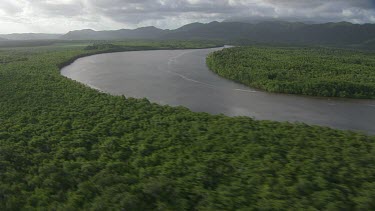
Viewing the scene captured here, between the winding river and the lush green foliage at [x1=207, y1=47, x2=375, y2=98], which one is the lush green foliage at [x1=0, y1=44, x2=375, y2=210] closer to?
the winding river

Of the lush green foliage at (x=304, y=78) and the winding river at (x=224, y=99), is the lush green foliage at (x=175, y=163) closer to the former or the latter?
the winding river at (x=224, y=99)

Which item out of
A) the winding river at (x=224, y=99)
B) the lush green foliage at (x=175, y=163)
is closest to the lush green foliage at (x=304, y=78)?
the winding river at (x=224, y=99)

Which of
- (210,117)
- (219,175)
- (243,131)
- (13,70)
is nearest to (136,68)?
(13,70)

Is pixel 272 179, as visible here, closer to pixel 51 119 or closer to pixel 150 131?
pixel 150 131

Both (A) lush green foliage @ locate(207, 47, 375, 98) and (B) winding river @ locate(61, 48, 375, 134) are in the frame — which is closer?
(B) winding river @ locate(61, 48, 375, 134)

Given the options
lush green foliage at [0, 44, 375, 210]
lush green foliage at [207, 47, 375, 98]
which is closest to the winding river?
lush green foliage at [207, 47, 375, 98]

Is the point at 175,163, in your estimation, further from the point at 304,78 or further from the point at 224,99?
the point at 304,78
